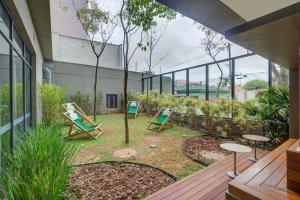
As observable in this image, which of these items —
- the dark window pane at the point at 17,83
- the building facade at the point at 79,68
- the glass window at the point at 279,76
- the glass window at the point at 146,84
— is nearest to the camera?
the dark window pane at the point at 17,83

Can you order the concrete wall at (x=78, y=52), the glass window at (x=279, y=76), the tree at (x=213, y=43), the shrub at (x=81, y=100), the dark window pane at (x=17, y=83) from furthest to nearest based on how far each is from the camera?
the concrete wall at (x=78, y=52) < the shrub at (x=81, y=100) < the tree at (x=213, y=43) < the glass window at (x=279, y=76) < the dark window pane at (x=17, y=83)

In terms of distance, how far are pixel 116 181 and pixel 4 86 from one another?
6.83ft

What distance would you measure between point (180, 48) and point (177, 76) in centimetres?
438

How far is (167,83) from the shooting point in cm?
1073

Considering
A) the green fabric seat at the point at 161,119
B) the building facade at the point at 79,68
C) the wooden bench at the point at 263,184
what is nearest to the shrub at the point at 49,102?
the green fabric seat at the point at 161,119

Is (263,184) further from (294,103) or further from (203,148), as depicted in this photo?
(294,103)

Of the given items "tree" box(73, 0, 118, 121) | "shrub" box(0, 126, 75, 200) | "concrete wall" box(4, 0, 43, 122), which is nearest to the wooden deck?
"shrub" box(0, 126, 75, 200)

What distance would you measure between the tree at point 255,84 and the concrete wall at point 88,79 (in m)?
8.41

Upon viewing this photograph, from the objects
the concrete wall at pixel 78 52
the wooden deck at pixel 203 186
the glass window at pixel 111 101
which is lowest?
the wooden deck at pixel 203 186

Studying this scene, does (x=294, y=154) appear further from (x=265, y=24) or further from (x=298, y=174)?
(x=265, y=24)

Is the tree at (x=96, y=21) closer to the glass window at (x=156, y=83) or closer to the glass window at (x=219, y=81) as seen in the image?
the glass window at (x=156, y=83)

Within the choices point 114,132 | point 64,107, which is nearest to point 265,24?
point 114,132

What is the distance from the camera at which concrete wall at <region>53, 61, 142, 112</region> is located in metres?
10.7

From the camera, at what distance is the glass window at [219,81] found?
6805mm
